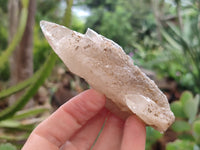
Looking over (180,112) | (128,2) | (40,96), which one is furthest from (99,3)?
(180,112)

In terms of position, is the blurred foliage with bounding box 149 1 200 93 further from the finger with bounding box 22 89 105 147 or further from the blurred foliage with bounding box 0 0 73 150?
the finger with bounding box 22 89 105 147

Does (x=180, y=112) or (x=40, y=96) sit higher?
(x=180, y=112)

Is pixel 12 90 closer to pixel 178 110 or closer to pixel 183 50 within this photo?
pixel 178 110

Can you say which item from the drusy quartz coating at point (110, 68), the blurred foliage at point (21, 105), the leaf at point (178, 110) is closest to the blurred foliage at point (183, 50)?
the leaf at point (178, 110)

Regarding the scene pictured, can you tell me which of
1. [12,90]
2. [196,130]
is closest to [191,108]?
[196,130]

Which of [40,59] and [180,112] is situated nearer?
[180,112]

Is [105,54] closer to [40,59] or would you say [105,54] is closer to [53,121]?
[53,121]

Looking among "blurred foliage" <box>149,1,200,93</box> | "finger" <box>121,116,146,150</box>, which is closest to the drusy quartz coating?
"finger" <box>121,116,146,150</box>
